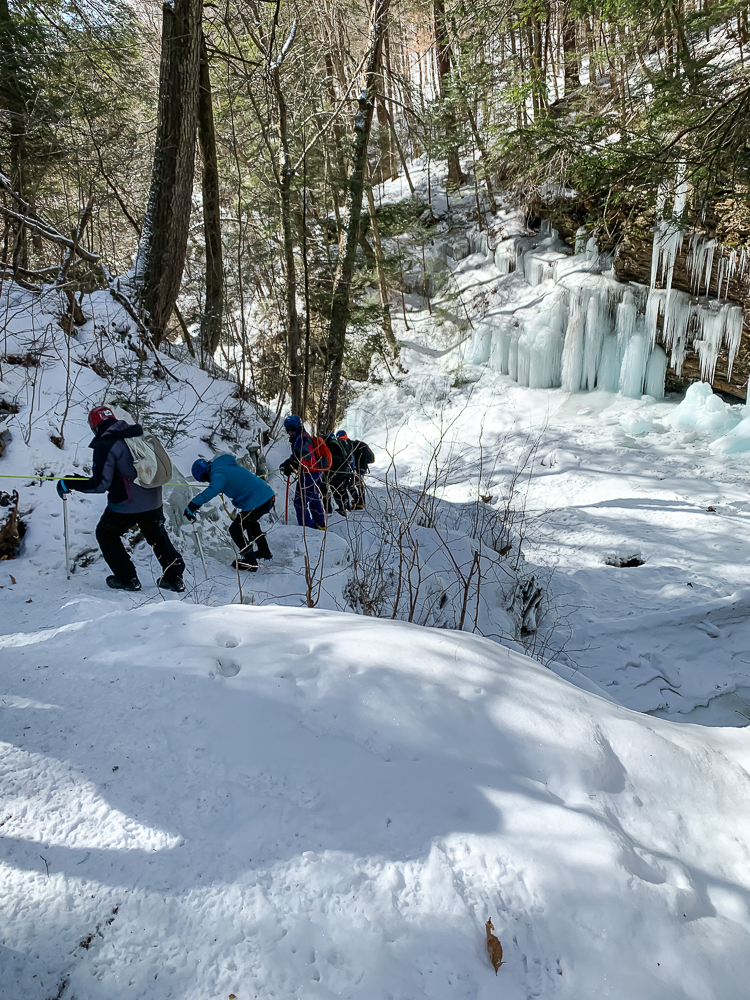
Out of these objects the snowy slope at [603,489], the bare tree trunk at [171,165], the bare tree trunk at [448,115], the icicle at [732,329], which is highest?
the bare tree trunk at [448,115]

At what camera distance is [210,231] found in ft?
29.3

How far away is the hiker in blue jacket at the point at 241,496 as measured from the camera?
474 cm

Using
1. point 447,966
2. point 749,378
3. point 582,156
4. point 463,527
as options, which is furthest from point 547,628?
point 749,378

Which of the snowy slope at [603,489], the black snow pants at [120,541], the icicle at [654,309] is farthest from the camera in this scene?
the icicle at [654,309]

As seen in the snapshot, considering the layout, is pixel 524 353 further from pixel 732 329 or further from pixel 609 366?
pixel 732 329

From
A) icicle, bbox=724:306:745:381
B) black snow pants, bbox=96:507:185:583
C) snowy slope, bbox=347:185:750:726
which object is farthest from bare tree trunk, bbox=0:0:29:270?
icicle, bbox=724:306:745:381

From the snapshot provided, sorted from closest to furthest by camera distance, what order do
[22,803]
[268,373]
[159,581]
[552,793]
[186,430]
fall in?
[22,803]
[552,793]
[159,581]
[186,430]
[268,373]

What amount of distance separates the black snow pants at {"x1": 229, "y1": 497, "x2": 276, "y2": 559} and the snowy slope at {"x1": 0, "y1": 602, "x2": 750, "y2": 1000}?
2721mm

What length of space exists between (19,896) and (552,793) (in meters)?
1.44

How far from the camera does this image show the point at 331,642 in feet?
7.56

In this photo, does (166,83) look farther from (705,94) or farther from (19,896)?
(19,896)

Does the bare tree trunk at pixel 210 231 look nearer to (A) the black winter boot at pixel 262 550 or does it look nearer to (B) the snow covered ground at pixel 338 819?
(A) the black winter boot at pixel 262 550

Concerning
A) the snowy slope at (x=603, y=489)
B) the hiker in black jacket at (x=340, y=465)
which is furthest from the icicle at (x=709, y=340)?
the hiker in black jacket at (x=340, y=465)

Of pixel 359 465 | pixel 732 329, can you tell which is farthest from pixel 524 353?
pixel 359 465
